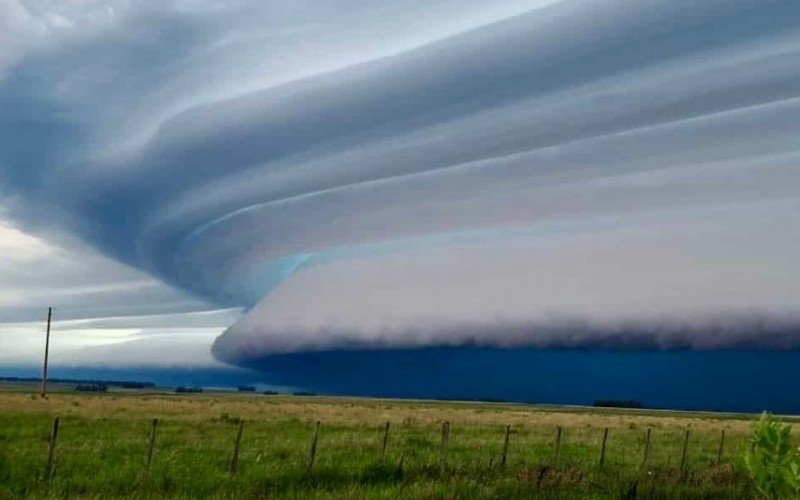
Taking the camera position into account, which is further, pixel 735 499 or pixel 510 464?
pixel 510 464

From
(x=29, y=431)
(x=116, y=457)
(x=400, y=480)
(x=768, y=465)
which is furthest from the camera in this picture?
(x=29, y=431)

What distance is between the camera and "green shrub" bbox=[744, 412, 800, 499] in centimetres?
1225

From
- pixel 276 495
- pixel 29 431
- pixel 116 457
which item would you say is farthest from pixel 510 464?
pixel 29 431

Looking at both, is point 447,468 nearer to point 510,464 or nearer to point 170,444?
point 510,464

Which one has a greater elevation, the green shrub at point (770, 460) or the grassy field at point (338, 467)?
the green shrub at point (770, 460)

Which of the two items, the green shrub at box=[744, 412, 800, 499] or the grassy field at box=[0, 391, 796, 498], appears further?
the grassy field at box=[0, 391, 796, 498]

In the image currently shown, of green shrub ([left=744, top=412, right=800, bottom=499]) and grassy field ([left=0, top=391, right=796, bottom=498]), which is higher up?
green shrub ([left=744, top=412, right=800, bottom=499])

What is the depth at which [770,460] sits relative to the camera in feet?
41.0

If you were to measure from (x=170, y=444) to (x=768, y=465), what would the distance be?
23.0m

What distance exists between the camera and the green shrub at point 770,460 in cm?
1225

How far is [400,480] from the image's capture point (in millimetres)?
21750

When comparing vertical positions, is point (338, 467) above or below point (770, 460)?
below

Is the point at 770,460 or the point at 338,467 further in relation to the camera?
the point at 338,467

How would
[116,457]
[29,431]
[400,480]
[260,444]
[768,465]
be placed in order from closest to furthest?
[768,465]
[400,480]
[116,457]
[260,444]
[29,431]
